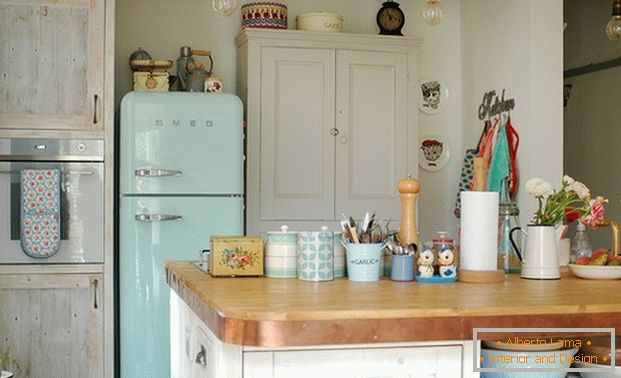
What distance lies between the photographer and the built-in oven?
446 centimetres

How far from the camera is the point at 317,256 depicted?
2.47m

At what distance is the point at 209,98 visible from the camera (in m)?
4.75

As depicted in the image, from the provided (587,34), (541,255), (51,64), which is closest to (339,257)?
(541,255)

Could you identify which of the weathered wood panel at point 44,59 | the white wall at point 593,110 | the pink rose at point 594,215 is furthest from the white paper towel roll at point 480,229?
the white wall at point 593,110

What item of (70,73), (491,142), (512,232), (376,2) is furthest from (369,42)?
(512,232)

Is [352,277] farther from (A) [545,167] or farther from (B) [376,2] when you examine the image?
(B) [376,2]

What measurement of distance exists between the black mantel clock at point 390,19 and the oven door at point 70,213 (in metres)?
1.93

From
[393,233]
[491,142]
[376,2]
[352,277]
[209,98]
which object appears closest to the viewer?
[352,277]

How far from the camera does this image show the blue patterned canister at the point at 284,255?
257 cm

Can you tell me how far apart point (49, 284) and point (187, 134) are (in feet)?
3.27

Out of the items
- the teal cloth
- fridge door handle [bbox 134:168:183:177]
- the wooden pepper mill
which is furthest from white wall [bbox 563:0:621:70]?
the wooden pepper mill

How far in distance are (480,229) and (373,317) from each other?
0.76 metres

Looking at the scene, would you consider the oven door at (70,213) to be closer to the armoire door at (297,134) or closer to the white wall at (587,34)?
the armoire door at (297,134)

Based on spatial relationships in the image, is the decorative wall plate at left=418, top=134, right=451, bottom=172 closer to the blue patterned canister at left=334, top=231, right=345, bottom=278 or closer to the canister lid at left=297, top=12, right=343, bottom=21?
the canister lid at left=297, top=12, right=343, bottom=21
